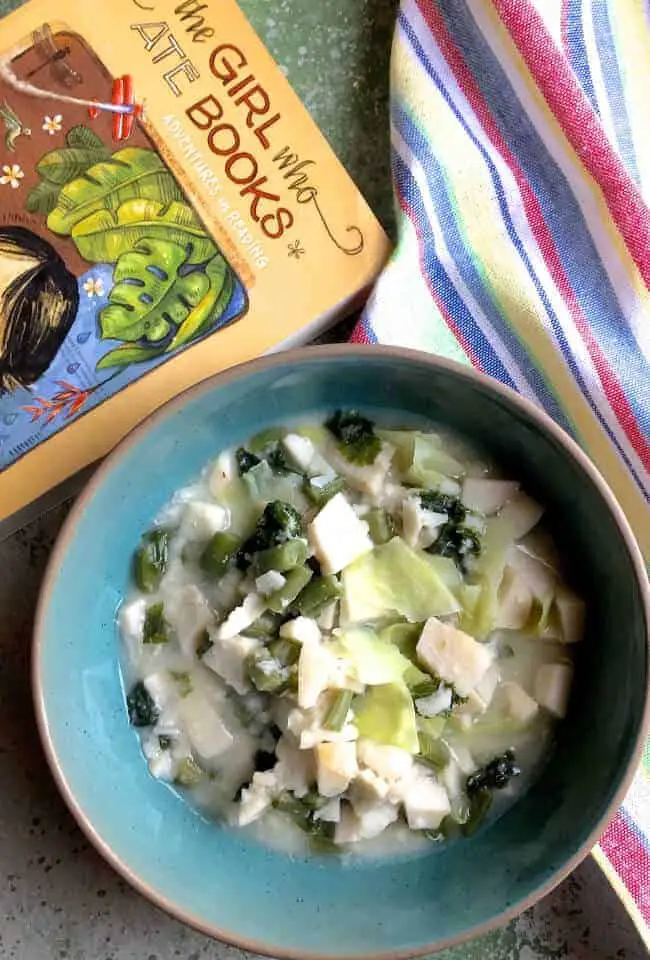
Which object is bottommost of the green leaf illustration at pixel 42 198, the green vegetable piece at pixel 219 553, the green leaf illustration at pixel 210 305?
the green vegetable piece at pixel 219 553

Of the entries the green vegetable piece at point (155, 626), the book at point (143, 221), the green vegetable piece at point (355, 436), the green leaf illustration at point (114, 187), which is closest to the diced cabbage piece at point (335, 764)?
the green vegetable piece at point (155, 626)

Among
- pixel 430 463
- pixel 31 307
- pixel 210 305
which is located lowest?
pixel 430 463

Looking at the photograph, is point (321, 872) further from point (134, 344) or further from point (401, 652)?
point (134, 344)

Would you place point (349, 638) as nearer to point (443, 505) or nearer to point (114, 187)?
point (443, 505)

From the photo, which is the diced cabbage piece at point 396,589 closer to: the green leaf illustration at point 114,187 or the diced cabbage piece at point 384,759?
the diced cabbage piece at point 384,759

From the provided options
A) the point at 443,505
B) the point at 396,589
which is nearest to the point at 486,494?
the point at 443,505

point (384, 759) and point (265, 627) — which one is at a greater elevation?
point (265, 627)

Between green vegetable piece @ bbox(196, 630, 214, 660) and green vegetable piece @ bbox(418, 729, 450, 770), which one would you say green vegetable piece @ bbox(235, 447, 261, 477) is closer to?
green vegetable piece @ bbox(196, 630, 214, 660)

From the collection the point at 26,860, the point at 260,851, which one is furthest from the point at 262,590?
the point at 26,860
